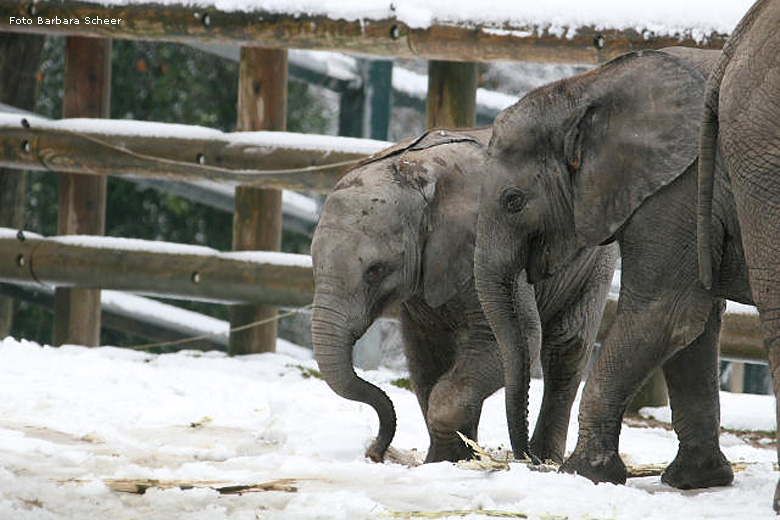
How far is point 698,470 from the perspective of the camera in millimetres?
4926

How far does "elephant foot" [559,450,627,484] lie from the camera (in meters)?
4.70

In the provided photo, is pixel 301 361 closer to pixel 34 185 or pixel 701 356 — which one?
pixel 701 356

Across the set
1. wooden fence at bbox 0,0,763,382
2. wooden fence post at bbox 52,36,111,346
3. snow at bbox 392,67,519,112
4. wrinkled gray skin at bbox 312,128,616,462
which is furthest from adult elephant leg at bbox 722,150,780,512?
snow at bbox 392,67,519,112

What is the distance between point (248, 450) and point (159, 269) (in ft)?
10.5

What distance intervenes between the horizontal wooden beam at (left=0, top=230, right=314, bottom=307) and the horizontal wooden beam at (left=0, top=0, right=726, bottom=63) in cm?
126

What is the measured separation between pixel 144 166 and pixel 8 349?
58.3 inches

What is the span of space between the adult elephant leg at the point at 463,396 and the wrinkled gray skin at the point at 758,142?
1.39 metres

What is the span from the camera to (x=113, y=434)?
226 inches

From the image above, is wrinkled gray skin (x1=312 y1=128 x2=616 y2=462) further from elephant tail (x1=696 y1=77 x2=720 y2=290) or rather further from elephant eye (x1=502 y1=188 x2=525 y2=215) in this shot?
elephant tail (x1=696 y1=77 x2=720 y2=290)

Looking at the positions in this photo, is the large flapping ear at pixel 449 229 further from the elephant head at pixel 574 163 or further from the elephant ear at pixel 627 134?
the elephant ear at pixel 627 134

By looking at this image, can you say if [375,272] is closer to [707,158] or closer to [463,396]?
[463,396]

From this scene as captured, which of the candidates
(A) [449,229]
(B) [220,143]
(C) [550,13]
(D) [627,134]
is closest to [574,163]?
(D) [627,134]

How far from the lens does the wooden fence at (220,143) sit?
7.62 meters

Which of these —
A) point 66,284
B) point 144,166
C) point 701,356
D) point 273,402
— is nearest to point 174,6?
point 144,166
